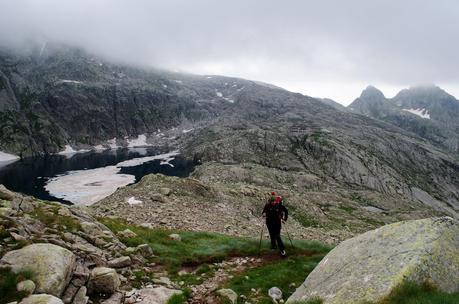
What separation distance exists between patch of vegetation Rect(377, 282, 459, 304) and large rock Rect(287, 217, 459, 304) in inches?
7.7

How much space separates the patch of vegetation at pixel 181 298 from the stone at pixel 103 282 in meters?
2.47

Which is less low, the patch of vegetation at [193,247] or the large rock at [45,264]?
the large rock at [45,264]

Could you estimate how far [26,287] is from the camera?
1330 cm

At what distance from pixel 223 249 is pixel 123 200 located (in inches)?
1051

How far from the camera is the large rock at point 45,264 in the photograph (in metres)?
14.0

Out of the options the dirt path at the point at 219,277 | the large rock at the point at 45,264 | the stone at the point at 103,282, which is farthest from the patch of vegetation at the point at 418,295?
the large rock at the point at 45,264

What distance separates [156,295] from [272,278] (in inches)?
234

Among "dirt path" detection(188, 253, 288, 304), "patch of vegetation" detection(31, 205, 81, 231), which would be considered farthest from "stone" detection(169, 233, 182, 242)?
"patch of vegetation" detection(31, 205, 81, 231)

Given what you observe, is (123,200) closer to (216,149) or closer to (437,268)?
(437,268)

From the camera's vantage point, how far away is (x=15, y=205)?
21094 mm

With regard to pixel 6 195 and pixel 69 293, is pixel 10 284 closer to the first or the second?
pixel 69 293

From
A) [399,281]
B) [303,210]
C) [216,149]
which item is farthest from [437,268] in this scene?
[216,149]

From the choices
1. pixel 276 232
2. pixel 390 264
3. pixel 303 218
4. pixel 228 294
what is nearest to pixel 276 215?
pixel 276 232

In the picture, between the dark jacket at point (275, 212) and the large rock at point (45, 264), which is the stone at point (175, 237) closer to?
the dark jacket at point (275, 212)
